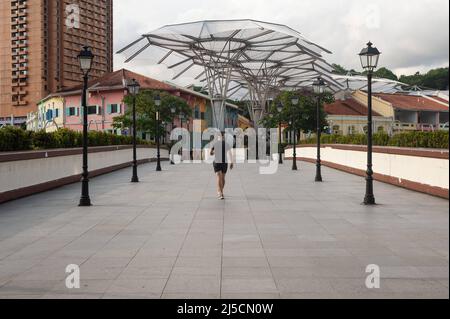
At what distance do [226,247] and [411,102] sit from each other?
228 ft

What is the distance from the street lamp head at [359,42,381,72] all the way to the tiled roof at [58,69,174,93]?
1849 inches

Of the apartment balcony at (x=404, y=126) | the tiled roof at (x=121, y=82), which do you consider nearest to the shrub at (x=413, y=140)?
the tiled roof at (x=121, y=82)

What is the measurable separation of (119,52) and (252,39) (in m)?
11.5

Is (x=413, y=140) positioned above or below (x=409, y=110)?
below

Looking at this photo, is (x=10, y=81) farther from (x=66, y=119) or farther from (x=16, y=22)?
(x=66, y=119)

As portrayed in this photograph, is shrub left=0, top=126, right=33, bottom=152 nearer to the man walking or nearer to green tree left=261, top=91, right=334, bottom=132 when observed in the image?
the man walking

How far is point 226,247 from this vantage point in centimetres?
722

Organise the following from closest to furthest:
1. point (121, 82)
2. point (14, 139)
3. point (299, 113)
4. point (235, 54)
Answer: point (14, 139) → point (235, 54) → point (299, 113) → point (121, 82)

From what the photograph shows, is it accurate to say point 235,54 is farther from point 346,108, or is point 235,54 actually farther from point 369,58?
point 369,58

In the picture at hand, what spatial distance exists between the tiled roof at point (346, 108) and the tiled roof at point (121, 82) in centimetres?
2263

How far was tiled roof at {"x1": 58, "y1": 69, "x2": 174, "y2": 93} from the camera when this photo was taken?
58.9m

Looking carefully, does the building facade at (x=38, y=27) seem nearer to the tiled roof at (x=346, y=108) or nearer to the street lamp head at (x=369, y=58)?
the street lamp head at (x=369, y=58)

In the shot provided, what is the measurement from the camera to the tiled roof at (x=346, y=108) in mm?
68000

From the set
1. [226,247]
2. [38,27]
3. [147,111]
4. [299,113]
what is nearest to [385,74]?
[299,113]
